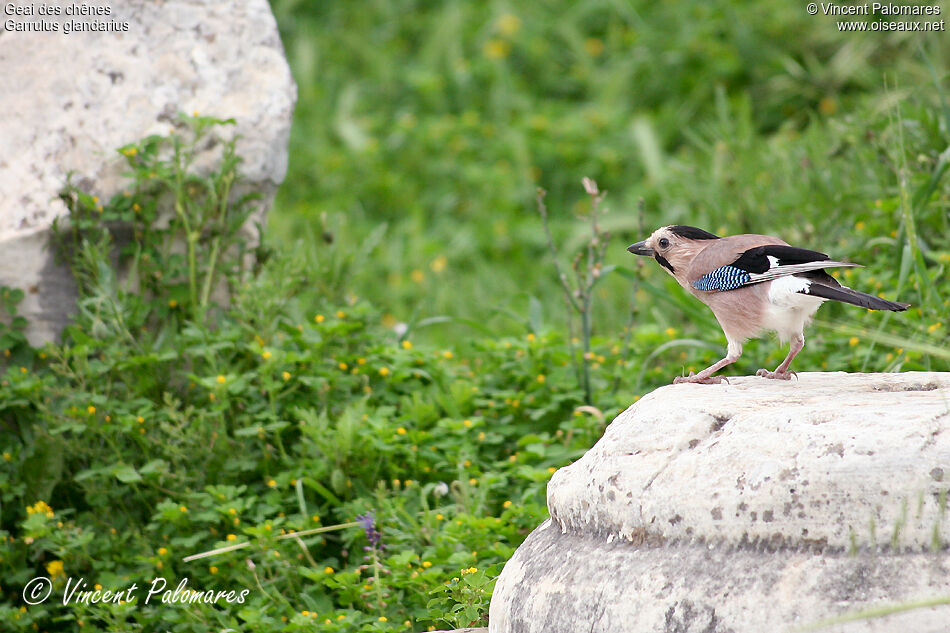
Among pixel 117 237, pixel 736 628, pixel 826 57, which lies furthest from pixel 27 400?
pixel 826 57

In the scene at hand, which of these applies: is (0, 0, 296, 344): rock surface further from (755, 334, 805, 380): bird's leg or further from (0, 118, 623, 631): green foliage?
(755, 334, 805, 380): bird's leg

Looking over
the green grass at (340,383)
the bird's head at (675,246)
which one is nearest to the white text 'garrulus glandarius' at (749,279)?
the bird's head at (675,246)

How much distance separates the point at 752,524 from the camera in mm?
2441

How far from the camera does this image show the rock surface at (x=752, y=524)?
229 cm

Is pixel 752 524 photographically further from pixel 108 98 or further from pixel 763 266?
pixel 108 98

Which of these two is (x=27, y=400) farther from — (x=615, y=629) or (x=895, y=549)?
(x=895, y=549)

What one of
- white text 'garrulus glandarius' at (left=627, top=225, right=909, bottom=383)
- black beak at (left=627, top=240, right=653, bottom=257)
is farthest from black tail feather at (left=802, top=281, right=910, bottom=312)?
black beak at (left=627, top=240, right=653, bottom=257)

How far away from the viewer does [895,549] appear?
229 centimetres

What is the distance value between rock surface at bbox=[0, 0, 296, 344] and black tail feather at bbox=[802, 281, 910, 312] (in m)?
2.75

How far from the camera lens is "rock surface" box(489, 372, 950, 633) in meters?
2.29

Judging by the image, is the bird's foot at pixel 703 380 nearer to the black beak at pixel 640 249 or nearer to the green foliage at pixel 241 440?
the black beak at pixel 640 249

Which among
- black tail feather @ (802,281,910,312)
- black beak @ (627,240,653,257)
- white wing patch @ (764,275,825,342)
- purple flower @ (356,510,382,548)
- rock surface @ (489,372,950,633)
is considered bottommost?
purple flower @ (356,510,382,548)

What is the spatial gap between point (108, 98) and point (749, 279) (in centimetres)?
311

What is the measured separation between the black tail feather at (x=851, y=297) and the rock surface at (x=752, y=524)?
9.6 inches
